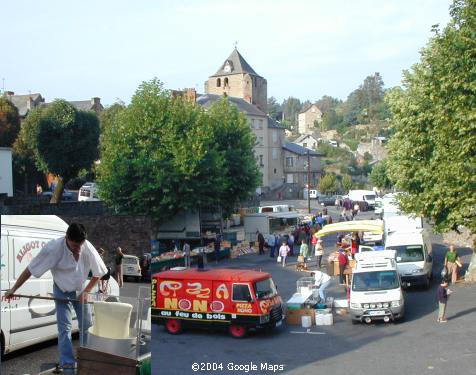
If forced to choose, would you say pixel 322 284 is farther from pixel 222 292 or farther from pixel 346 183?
pixel 346 183

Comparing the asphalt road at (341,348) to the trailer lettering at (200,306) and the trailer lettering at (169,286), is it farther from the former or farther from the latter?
the trailer lettering at (169,286)


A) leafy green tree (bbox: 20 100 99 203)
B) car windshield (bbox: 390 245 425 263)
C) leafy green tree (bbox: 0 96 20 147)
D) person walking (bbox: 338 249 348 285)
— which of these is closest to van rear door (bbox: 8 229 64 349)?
leafy green tree (bbox: 20 100 99 203)

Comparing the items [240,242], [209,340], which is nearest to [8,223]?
[209,340]

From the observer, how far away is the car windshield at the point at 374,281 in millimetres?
21375

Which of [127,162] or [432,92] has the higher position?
[432,92]

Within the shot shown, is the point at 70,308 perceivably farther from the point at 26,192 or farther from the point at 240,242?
the point at 240,242

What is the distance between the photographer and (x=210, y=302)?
18.8 meters

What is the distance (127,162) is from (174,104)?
14998 millimetres

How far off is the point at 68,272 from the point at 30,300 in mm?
638

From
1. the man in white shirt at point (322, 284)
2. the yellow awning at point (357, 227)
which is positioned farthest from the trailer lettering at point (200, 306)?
the yellow awning at point (357, 227)

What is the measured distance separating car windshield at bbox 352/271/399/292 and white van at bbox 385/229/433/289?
181 inches

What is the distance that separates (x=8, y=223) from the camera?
13.6ft

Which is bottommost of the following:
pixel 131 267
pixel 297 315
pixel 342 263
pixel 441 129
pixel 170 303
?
pixel 297 315

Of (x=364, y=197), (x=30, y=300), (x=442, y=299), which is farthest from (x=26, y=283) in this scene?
(x=364, y=197)
